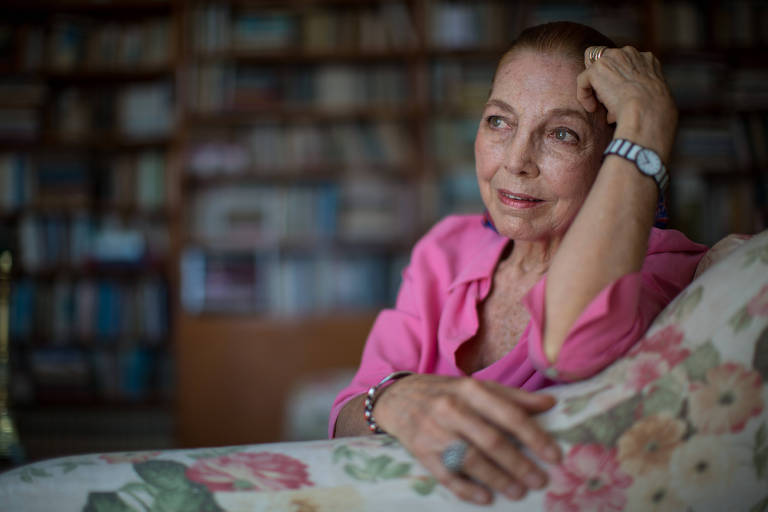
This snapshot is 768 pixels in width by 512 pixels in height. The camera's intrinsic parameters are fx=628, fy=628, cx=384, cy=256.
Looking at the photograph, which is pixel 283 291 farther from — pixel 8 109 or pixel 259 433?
pixel 8 109

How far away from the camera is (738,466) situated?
551 millimetres

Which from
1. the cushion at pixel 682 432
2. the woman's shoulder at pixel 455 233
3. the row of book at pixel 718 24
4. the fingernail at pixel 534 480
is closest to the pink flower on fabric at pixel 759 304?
the cushion at pixel 682 432

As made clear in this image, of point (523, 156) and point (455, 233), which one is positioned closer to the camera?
point (523, 156)

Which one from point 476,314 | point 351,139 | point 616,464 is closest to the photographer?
point 616,464

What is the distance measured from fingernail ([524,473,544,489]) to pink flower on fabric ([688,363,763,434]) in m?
0.14

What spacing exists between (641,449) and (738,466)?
0.09 meters

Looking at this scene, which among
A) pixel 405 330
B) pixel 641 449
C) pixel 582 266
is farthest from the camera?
pixel 405 330

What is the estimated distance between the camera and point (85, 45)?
3.52 meters

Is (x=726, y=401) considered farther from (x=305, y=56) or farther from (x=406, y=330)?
(x=305, y=56)

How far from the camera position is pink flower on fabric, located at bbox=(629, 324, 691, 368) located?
0.56 meters

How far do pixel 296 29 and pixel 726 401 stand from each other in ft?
10.6

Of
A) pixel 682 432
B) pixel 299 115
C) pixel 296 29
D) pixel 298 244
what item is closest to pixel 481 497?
pixel 682 432

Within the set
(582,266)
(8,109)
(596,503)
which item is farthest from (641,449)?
(8,109)

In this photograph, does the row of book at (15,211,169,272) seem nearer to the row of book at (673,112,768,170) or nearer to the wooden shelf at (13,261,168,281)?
the wooden shelf at (13,261,168,281)
